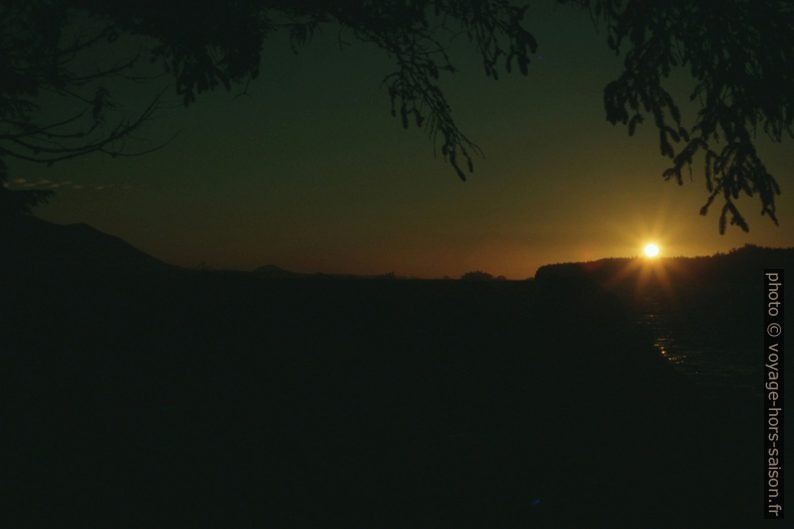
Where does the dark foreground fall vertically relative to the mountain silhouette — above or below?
below

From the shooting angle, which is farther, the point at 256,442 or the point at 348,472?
the point at 256,442

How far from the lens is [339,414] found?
6.04 m

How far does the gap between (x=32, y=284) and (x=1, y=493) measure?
329 centimetres

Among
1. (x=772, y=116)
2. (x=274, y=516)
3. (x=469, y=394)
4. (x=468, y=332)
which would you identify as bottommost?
(x=274, y=516)

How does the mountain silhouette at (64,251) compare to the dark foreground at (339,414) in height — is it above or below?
above

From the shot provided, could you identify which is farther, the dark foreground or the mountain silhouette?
the mountain silhouette

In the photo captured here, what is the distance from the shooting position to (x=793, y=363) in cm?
735

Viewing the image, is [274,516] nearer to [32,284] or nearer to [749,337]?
[32,284]

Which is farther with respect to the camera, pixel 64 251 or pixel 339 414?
pixel 64 251

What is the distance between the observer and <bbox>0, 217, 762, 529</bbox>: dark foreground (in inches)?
186

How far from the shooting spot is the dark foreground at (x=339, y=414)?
4730mm

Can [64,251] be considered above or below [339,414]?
above

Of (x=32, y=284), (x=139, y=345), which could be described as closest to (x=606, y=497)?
(x=139, y=345)

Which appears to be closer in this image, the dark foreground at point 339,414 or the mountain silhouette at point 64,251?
the dark foreground at point 339,414
